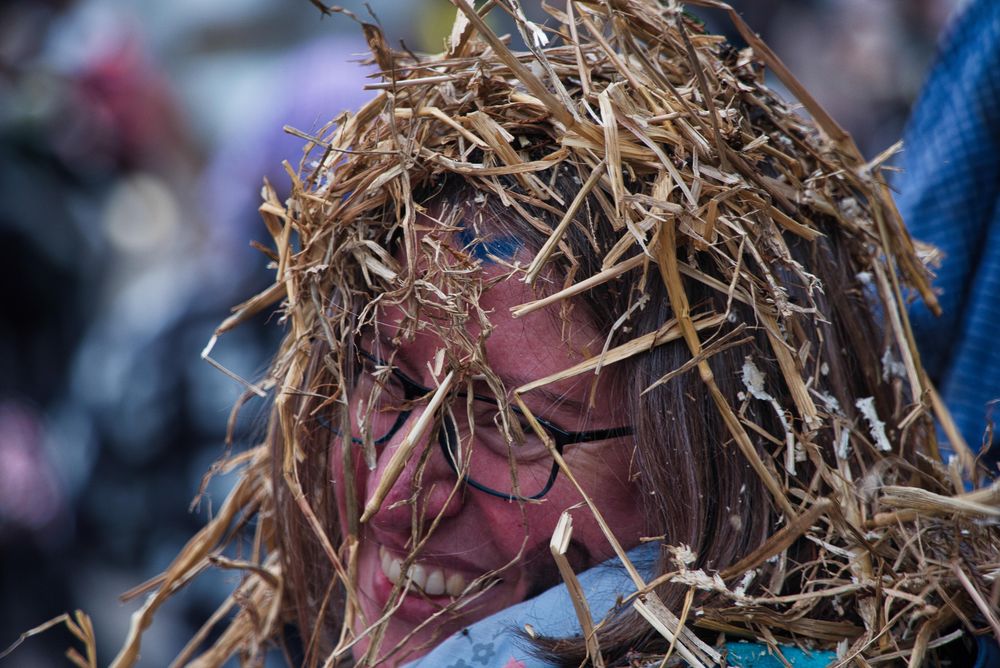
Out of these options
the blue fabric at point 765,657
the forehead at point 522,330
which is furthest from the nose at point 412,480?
the blue fabric at point 765,657

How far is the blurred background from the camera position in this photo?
281 centimetres

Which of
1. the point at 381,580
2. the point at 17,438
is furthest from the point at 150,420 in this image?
the point at 381,580

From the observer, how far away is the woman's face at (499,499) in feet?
3.89

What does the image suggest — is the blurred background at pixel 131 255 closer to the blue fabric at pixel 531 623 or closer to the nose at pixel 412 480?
the nose at pixel 412 480

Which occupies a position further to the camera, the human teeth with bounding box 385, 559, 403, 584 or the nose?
the human teeth with bounding box 385, 559, 403, 584

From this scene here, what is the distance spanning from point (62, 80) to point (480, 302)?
3.79m

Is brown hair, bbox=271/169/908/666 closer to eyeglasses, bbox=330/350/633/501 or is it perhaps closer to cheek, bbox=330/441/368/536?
eyeglasses, bbox=330/350/633/501

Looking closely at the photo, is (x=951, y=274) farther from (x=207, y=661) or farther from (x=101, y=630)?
(x=101, y=630)

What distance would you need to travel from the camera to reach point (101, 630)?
131 inches

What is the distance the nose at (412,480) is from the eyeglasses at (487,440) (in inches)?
0.7

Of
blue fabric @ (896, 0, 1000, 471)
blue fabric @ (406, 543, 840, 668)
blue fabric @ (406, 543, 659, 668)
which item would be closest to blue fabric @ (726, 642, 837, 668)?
blue fabric @ (406, 543, 840, 668)

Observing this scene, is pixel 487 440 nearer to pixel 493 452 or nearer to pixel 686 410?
pixel 493 452

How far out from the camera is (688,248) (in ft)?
3.83

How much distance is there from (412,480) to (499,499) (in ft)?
0.39
